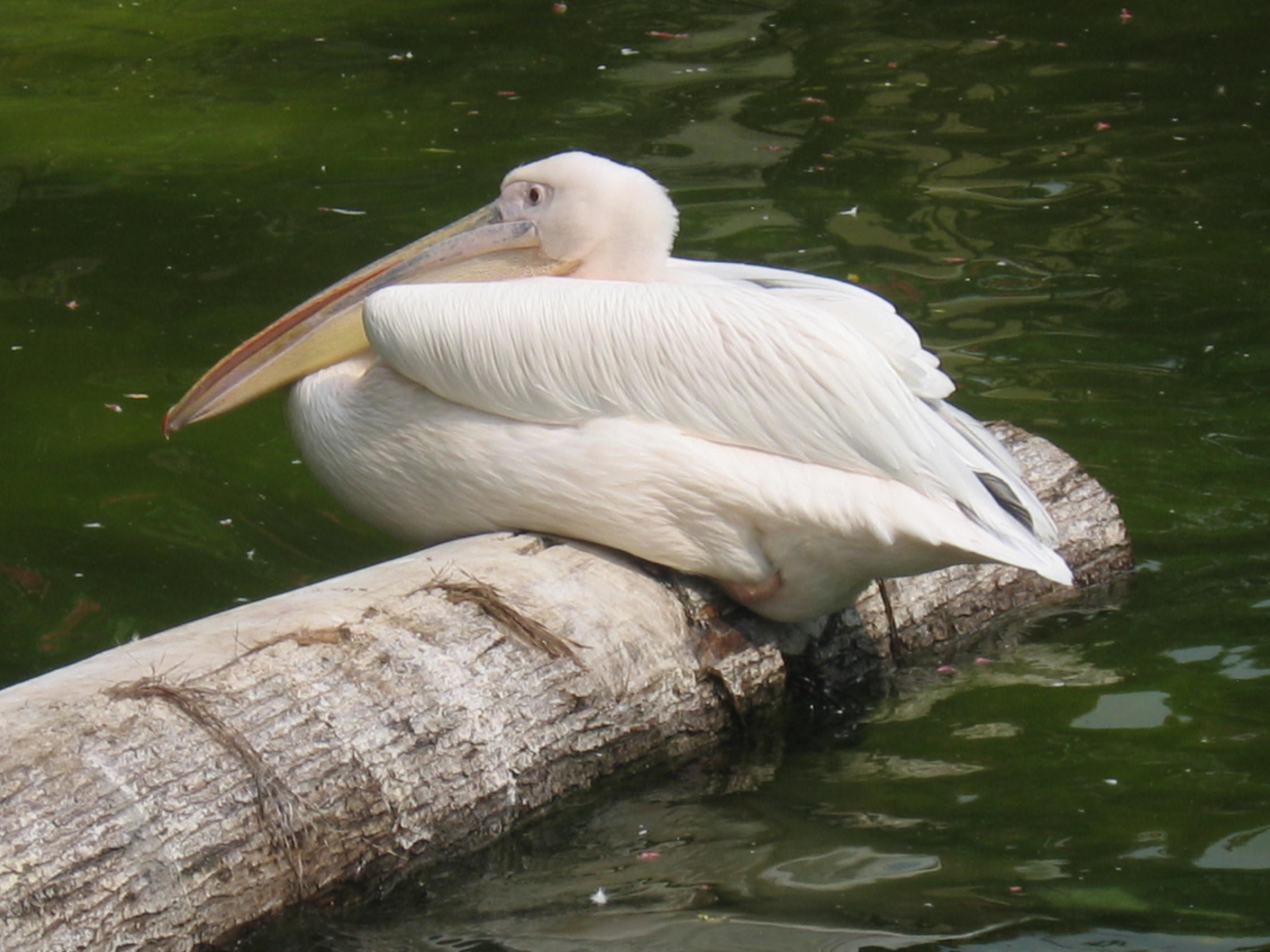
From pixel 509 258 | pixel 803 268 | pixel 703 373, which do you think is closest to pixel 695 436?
pixel 703 373

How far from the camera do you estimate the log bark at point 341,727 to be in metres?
2.39

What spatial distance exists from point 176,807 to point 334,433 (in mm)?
1156

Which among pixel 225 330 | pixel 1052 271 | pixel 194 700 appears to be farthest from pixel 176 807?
pixel 1052 271

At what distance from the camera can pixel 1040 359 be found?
17.1 ft

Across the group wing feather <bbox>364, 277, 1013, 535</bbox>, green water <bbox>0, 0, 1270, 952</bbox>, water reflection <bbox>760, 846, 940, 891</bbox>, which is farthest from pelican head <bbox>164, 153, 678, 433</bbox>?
water reflection <bbox>760, 846, 940, 891</bbox>

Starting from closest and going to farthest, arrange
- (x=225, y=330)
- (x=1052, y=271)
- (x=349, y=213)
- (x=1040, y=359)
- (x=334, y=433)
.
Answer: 1. (x=334, y=433)
2. (x=1040, y=359)
3. (x=225, y=330)
4. (x=1052, y=271)
5. (x=349, y=213)

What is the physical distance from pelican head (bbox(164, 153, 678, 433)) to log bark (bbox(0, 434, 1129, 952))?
691 millimetres

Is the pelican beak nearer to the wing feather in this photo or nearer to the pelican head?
the pelican head

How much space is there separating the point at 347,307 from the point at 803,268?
268cm

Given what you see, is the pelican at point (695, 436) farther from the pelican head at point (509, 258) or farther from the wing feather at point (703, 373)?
the pelican head at point (509, 258)

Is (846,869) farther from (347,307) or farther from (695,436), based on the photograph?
(347,307)

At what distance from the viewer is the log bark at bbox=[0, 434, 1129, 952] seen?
239cm

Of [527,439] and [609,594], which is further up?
[527,439]

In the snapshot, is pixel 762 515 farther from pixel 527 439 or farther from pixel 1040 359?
pixel 1040 359
